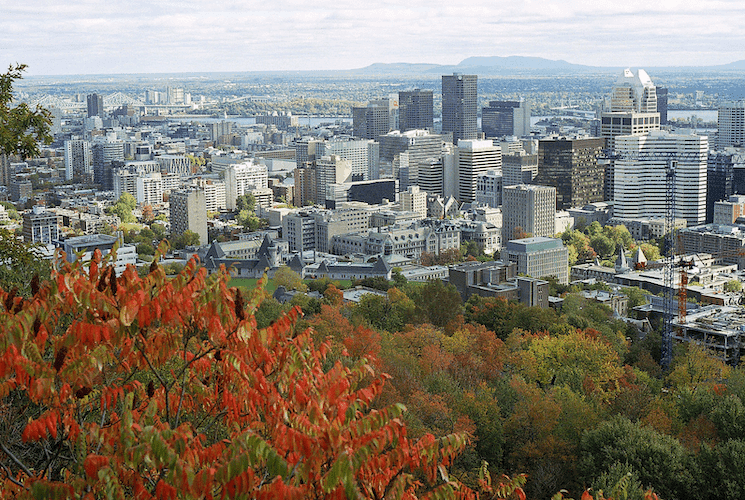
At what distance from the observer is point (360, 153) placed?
77.6m

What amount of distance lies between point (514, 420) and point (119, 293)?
9.36m

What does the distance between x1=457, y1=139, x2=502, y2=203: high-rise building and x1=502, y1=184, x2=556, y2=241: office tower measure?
46.1 feet

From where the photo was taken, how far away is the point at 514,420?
43.2ft

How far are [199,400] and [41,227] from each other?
4205cm

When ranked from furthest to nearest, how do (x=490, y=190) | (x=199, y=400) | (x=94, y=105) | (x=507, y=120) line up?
(x=94, y=105) → (x=507, y=120) → (x=490, y=190) → (x=199, y=400)

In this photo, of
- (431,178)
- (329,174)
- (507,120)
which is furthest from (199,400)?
(507,120)

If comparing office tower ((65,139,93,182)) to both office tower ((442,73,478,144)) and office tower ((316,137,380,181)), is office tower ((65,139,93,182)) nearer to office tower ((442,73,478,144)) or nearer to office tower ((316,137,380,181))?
office tower ((316,137,380,181))

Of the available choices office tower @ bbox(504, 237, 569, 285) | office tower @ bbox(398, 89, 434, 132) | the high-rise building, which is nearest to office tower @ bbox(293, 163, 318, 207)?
the high-rise building

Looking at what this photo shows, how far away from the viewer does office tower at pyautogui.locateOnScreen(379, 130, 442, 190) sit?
70.2 m

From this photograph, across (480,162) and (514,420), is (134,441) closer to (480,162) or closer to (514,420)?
(514,420)

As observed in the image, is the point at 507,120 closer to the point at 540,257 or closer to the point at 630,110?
the point at 630,110

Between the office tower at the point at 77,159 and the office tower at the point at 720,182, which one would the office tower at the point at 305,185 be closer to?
the office tower at the point at 720,182

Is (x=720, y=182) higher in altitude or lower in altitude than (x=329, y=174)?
lower

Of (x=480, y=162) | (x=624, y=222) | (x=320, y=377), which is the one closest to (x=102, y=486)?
(x=320, y=377)
